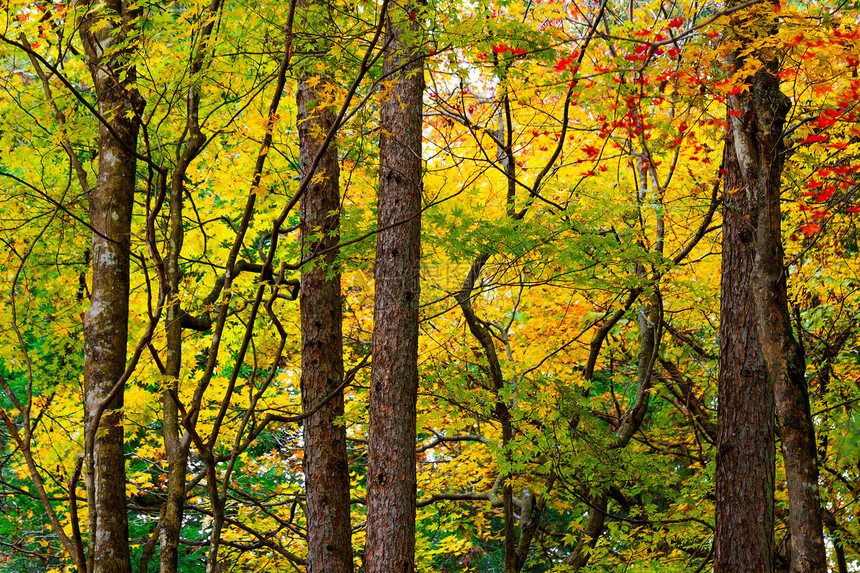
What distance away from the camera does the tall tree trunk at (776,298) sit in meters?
3.97

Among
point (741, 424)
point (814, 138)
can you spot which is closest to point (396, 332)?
point (741, 424)

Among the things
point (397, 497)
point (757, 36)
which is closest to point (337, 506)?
point (397, 497)

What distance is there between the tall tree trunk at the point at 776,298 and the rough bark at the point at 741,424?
111 mm

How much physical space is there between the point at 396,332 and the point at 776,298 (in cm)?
252

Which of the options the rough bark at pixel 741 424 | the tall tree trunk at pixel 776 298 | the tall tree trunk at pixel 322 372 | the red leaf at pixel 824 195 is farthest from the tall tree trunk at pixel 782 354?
the tall tree trunk at pixel 322 372

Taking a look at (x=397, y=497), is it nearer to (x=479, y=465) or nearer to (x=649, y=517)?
(x=649, y=517)

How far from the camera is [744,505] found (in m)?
4.79

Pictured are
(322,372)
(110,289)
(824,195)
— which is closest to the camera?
(110,289)

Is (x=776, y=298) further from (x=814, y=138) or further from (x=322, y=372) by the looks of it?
(x=322, y=372)

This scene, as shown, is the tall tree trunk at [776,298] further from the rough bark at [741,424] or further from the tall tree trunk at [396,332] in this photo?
the tall tree trunk at [396,332]

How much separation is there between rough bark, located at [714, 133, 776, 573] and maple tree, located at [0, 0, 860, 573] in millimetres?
20

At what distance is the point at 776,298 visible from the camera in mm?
4277

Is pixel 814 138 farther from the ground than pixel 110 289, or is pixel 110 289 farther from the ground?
pixel 814 138

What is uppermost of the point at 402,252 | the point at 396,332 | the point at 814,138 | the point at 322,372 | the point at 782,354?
the point at 814,138
